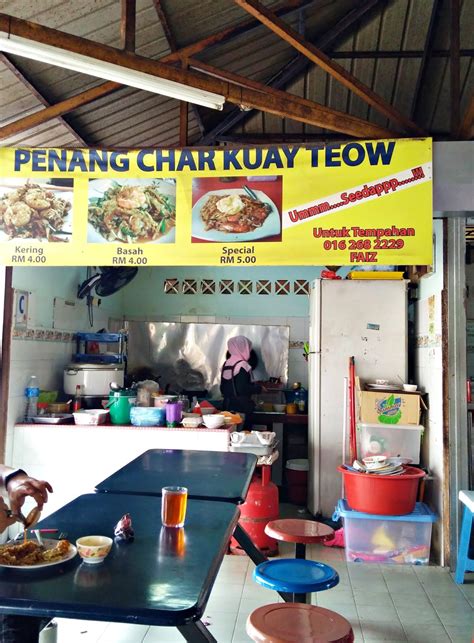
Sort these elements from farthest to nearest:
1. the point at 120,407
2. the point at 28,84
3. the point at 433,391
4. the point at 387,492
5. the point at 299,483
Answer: the point at 299,483 < the point at 120,407 < the point at 433,391 < the point at 387,492 < the point at 28,84

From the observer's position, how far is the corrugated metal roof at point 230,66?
13.7 feet

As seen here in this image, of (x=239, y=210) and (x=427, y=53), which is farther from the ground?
(x=427, y=53)

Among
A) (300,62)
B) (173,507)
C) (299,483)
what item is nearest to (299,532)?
(173,507)

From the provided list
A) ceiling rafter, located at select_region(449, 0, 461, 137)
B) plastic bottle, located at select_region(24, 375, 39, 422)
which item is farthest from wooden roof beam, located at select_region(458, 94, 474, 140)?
plastic bottle, located at select_region(24, 375, 39, 422)

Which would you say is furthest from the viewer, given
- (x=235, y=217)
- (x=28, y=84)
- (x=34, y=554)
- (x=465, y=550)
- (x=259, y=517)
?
(x=259, y=517)

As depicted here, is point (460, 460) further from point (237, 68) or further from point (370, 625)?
point (237, 68)

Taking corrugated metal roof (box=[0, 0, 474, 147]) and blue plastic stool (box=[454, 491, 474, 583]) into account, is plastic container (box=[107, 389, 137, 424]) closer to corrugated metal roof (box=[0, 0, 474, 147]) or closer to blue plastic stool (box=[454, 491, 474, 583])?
corrugated metal roof (box=[0, 0, 474, 147])

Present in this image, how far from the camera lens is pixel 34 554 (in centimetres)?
201

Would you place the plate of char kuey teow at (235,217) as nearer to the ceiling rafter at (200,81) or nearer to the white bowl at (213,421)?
the ceiling rafter at (200,81)

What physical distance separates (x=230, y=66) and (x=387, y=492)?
4.30m

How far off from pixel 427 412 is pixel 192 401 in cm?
333

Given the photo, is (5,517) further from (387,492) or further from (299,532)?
(387,492)

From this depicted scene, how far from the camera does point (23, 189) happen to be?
4.33m

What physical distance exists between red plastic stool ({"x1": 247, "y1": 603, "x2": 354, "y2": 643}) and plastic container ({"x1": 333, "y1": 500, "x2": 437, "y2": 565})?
107 inches
